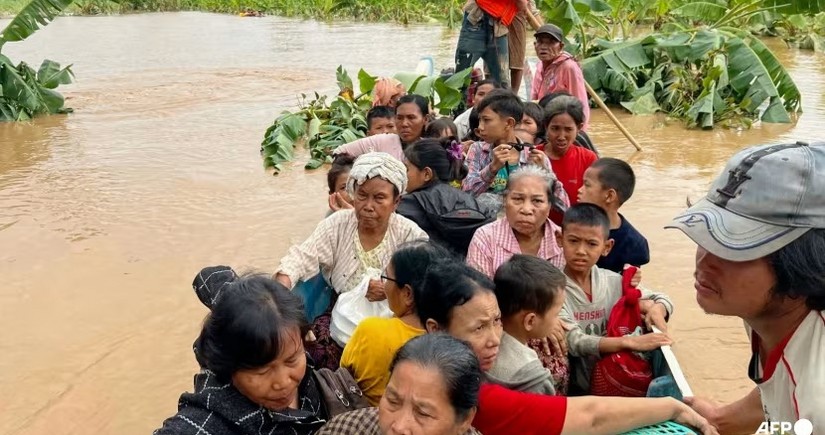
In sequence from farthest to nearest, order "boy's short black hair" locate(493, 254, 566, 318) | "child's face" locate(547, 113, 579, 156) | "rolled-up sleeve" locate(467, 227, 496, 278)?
1. "child's face" locate(547, 113, 579, 156)
2. "rolled-up sleeve" locate(467, 227, 496, 278)
3. "boy's short black hair" locate(493, 254, 566, 318)

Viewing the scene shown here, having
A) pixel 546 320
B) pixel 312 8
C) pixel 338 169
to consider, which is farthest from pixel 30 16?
pixel 312 8

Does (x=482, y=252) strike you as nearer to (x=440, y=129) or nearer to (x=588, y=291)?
(x=588, y=291)

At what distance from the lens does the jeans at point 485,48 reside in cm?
700

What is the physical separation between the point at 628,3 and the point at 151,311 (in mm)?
9586

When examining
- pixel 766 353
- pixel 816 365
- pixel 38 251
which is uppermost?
pixel 816 365

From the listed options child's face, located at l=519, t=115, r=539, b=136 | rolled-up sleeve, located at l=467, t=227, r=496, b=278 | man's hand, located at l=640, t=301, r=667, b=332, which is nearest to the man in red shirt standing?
child's face, located at l=519, t=115, r=539, b=136

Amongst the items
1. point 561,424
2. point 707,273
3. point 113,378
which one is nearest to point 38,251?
point 113,378

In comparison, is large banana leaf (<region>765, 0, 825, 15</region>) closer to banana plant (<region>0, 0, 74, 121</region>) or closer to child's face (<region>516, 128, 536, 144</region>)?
child's face (<region>516, 128, 536, 144</region>)

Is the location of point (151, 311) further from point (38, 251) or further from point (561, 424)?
point (561, 424)

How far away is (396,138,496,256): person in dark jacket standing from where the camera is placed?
3.52 m

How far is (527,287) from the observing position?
7.70 ft

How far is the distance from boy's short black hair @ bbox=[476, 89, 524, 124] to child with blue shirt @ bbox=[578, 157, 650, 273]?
37.2 inches

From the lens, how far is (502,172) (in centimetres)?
421

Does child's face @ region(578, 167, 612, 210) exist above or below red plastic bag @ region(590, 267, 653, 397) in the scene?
above
